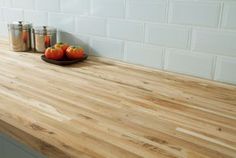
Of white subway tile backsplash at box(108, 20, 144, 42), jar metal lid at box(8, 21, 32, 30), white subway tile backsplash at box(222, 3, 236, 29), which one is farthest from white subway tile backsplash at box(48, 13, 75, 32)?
white subway tile backsplash at box(222, 3, 236, 29)

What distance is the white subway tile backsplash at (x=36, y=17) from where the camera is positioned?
148 centimetres

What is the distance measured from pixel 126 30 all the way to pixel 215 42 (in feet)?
1.21

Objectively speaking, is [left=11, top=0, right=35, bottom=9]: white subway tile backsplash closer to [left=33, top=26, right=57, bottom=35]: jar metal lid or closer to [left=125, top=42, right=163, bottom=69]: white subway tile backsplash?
[left=33, top=26, right=57, bottom=35]: jar metal lid

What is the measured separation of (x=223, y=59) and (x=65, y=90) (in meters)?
0.55

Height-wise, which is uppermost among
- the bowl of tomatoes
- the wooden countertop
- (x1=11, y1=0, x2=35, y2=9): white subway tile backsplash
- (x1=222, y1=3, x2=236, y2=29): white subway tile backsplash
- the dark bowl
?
(x1=11, y1=0, x2=35, y2=9): white subway tile backsplash

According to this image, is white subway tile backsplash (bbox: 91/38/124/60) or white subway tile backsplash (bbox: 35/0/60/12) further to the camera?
white subway tile backsplash (bbox: 35/0/60/12)

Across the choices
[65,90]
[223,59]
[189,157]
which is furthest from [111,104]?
[223,59]

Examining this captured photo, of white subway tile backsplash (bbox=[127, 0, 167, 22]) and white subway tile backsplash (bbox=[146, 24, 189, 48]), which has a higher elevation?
white subway tile backsplash (bbox=[127, 0, 167, 22])

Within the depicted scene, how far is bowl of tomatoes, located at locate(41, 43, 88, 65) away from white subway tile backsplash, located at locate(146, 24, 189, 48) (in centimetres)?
31

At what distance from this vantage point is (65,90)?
957 millimetres

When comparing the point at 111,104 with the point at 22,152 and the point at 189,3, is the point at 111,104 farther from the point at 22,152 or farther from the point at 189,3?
the point at 189,3

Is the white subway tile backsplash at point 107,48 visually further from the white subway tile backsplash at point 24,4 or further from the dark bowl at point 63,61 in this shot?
the white subway tile backsplash at point 24,4

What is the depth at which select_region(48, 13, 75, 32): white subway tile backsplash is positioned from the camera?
138 cm

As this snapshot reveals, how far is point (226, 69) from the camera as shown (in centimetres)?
101
